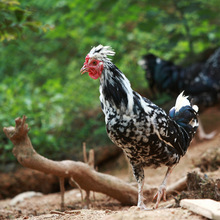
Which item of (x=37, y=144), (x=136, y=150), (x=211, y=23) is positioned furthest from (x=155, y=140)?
(x=211, y=23)

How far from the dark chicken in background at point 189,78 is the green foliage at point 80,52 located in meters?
0.66

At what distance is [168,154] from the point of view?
3.46 meters

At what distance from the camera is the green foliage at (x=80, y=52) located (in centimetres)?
730

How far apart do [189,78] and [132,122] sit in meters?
5.24

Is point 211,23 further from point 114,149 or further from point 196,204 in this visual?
point 196,204

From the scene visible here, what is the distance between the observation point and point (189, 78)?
7.95m

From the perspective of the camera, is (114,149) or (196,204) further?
(114,149)

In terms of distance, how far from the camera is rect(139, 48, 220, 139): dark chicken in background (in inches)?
308

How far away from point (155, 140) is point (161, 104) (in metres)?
5.45

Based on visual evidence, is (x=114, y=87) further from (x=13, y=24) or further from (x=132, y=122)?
(x=13, y=24)

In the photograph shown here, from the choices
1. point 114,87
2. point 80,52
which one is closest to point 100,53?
point 114,87

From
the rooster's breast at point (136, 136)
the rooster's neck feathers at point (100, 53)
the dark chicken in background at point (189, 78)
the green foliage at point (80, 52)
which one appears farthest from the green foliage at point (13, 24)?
the dark chicken in background at point (189, 78)

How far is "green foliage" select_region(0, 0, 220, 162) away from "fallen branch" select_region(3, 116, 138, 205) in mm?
2822

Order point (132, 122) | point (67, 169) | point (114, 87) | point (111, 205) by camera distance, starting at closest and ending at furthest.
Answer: point (132, 122), point (114, 87), point (67, 169), point (111, 205)
